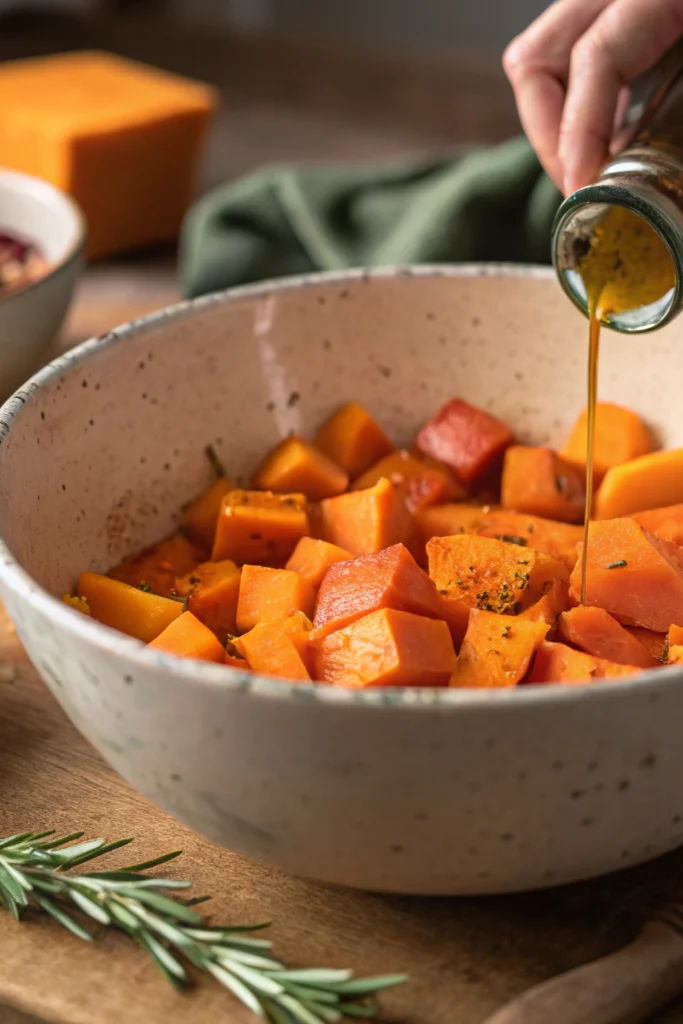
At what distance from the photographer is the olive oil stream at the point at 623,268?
157 centimetres

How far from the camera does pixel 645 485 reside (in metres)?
1.62

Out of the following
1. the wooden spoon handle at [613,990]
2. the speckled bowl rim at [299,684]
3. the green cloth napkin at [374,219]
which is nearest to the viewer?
the speckled bowl rim at [299,684]

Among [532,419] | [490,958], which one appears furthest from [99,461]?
[490,958]

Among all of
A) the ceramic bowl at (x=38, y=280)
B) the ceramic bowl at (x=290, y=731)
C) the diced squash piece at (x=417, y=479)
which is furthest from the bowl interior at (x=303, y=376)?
the ceramic bowl at (x=38, y=280)

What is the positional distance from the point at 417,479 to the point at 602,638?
0.48 meters

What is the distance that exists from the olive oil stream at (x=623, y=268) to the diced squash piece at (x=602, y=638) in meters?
0.28

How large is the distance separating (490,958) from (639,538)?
505 millimetres

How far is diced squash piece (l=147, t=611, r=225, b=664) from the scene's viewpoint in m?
1.29

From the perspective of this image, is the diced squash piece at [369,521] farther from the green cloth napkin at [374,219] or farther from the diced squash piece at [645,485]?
the green cloth napkin at [374,219]

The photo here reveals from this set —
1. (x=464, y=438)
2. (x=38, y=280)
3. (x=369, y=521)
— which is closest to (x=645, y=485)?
(x=464, y=438)

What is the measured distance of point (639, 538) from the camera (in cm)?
141

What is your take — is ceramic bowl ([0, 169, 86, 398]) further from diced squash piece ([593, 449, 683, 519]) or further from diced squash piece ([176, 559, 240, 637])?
diced squash piece ([593, 449, 683, 519])

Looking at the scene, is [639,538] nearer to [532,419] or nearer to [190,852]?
[532,419]

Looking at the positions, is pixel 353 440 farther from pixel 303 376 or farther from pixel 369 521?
pixel 369 521
